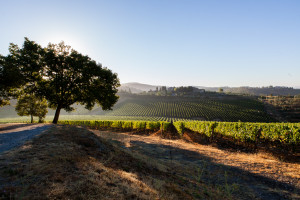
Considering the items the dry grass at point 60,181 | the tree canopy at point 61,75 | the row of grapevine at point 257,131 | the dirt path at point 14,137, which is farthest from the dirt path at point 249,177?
the tree canopy at point 61,75

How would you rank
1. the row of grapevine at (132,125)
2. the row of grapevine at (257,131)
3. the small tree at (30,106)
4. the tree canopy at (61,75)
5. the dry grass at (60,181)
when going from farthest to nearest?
the row of grapevine at (132,125)
the small tree at (30,106)
the tree canopy at (61,75)
the row of grapevine at (257,131)
the dry grass at (60,181)

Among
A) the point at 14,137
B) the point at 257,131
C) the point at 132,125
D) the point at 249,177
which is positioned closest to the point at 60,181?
the point at 14,137

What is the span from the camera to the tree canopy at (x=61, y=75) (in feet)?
62.1

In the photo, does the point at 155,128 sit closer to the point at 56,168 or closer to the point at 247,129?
the point at 247,129

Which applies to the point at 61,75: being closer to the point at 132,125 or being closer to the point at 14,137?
the point at 14,137

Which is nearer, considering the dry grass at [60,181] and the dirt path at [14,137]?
the dry grass at [60,181]

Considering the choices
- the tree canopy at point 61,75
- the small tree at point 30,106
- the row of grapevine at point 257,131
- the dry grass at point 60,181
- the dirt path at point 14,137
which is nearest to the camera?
the dry grass at point 60,181

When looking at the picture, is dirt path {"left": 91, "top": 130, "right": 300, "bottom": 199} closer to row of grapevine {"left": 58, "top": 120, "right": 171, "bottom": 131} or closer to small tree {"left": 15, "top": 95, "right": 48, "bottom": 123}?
row of grapevine {"left": 58, "top": 120, "right": 171, "bottom": 131}

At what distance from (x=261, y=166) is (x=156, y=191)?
1110 centimetres

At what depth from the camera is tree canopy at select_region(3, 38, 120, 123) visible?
1894 centimetres

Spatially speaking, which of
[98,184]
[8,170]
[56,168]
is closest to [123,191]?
[98,184]

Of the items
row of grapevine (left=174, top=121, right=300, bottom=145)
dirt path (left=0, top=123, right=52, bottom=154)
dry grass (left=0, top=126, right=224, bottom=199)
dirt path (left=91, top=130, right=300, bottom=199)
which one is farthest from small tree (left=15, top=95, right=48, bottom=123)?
row of grapevine (left=174, top=121, right=300, bottom=145)

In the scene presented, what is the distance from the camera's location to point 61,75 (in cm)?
2083

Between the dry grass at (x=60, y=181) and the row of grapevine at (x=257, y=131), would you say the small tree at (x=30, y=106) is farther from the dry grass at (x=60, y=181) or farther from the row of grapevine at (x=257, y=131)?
the row of grapevine at (x=257, y=131)
